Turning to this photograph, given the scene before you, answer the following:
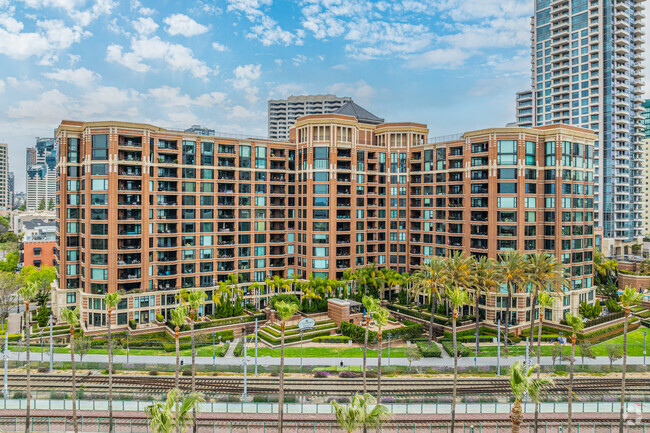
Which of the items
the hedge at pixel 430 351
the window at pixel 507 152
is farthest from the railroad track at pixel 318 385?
the window at pixel 507 152

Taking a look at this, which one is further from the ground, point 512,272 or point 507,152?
point 507,152

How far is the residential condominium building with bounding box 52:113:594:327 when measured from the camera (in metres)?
81.7

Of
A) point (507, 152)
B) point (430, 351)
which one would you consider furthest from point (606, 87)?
point (430, 351)

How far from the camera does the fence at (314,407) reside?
4725cm

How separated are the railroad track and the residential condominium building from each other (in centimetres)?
2281

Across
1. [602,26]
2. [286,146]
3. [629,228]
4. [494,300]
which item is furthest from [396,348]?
[602,26]

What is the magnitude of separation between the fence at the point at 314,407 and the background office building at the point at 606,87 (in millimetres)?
117869

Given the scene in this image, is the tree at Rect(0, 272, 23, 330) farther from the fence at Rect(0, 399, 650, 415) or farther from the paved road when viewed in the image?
the fence at Rect(0, 399, 650, 415)

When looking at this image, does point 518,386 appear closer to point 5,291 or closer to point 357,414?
point 357,414

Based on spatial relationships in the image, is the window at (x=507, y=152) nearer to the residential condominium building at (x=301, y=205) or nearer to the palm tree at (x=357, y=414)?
the residential condominium building at (x=301, y=205)

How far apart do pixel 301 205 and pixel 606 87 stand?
371ft

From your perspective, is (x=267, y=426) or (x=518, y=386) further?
(x=267, y=426)

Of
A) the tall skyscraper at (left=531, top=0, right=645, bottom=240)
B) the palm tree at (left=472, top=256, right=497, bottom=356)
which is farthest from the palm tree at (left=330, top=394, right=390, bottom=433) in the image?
the tall skyscraper at (left=531, top=0, right=645, bottom=240)

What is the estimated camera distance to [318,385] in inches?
2243
